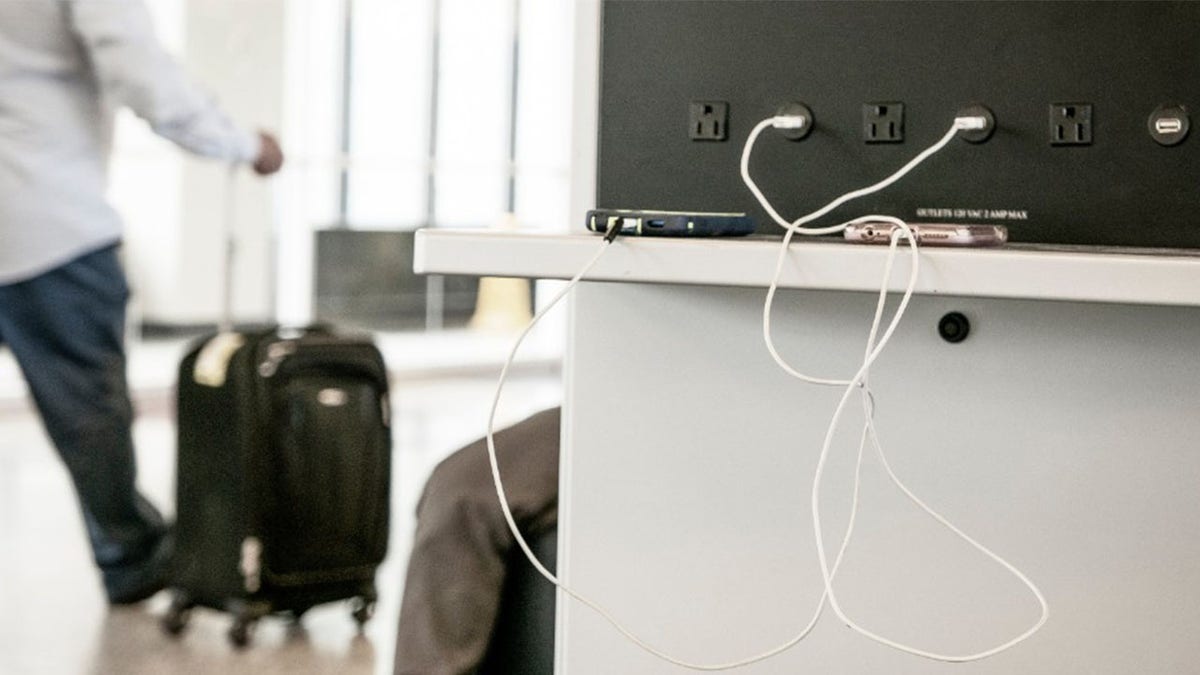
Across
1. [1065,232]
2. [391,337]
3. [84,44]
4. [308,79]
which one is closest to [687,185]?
[1065,232]

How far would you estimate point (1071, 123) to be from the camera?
1021 millimetres

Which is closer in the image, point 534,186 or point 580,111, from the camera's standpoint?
point 580,111

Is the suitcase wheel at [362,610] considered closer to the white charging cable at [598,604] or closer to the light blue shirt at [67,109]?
the light blue shirt at [67,109]

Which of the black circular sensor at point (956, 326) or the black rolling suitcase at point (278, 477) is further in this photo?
the black rolling suitcase at point (278, 477)

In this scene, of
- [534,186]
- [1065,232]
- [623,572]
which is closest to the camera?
[1065,232]

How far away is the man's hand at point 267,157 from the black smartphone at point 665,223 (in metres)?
2.04

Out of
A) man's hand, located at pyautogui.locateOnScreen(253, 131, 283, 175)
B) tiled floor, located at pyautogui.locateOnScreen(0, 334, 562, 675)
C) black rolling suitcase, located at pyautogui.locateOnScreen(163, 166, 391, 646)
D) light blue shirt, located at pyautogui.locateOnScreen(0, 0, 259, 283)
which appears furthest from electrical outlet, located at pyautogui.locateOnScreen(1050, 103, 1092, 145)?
man's hand, located at pyautogui.locateOnScreen(253, 131, 283, 175)

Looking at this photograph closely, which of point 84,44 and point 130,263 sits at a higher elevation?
point 84,44

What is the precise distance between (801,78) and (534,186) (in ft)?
22.7

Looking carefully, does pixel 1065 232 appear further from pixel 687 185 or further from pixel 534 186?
pixel 534 186

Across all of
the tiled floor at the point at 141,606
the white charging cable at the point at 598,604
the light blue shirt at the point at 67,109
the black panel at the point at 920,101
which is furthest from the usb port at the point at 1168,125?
the light blue shirt at the point at 67,109

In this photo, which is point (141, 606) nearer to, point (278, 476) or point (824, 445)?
point (278, 476)

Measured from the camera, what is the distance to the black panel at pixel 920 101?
1.01m

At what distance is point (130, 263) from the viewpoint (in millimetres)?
6566
